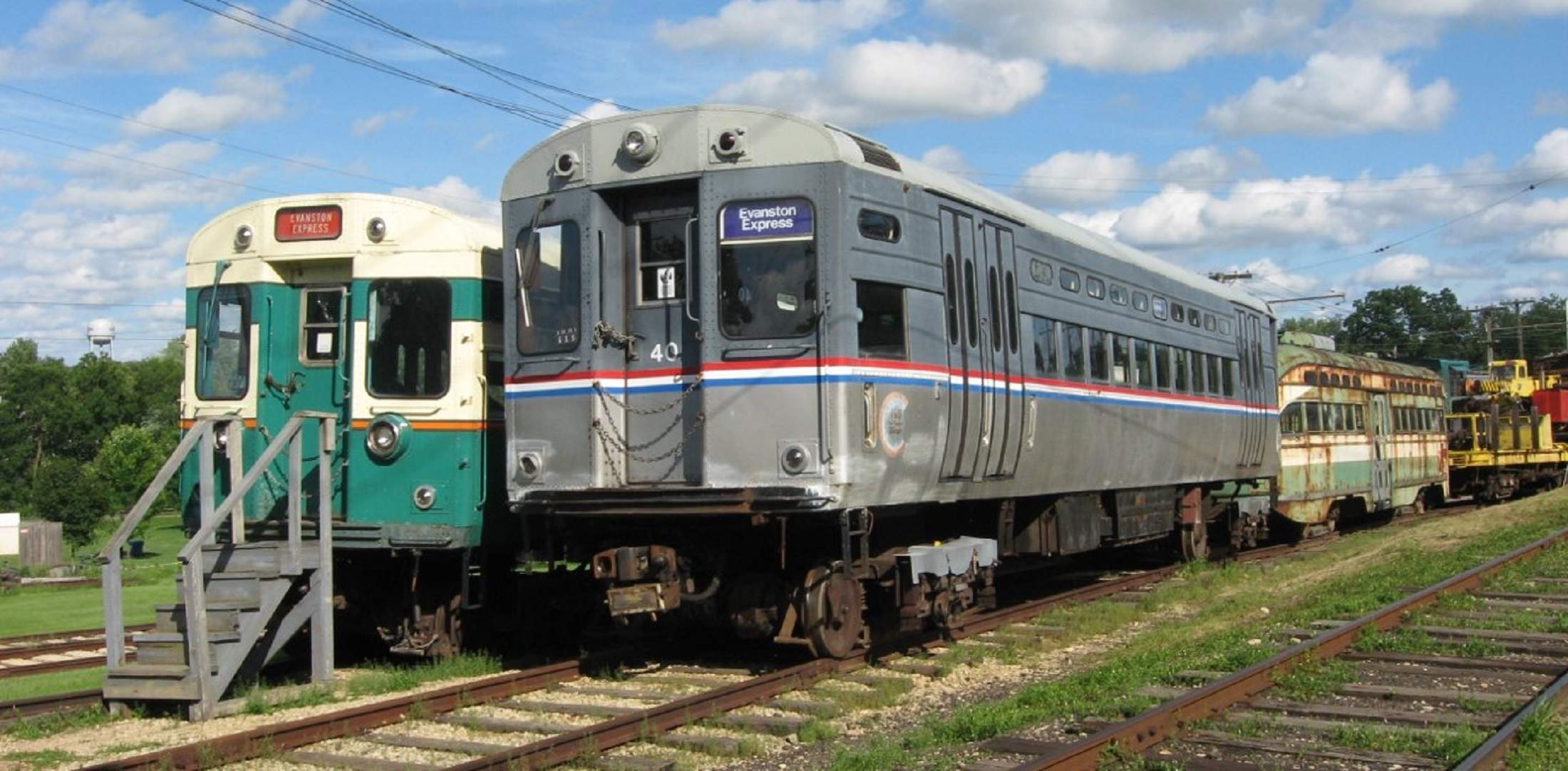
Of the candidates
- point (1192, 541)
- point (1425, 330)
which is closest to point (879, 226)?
point (1192, 541)

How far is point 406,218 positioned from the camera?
1120cm

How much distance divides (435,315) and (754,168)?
308cm

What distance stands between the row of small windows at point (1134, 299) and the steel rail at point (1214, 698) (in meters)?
3.81

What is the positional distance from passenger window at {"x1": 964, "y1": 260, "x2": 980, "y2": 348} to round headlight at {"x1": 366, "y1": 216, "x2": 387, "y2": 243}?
15.0 ft

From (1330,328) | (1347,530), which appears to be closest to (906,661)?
(1347,530)

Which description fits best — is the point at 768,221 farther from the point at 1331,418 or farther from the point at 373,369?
the point at 1331,418

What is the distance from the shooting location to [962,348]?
1070 centimetres

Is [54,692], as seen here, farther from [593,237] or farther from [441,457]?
[593,237]

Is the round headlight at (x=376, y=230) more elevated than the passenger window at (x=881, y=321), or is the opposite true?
the round headlight at (x=376, y=230)

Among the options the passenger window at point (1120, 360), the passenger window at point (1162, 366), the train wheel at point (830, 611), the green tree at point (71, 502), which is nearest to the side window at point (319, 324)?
the train wheel at point (830, 611)

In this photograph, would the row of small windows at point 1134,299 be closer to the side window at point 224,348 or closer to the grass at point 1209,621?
the grass at point 1209,621

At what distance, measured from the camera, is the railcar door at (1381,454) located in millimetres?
26266

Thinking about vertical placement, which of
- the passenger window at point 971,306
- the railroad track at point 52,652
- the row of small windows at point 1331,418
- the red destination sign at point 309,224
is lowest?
the railroad track at point 52,652

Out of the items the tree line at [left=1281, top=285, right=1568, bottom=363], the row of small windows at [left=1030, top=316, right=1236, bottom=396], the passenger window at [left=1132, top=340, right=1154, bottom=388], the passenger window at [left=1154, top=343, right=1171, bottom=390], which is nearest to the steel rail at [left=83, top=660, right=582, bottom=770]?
the row of small windows at [left=1030, top=316, right=1236, bottom=396]
